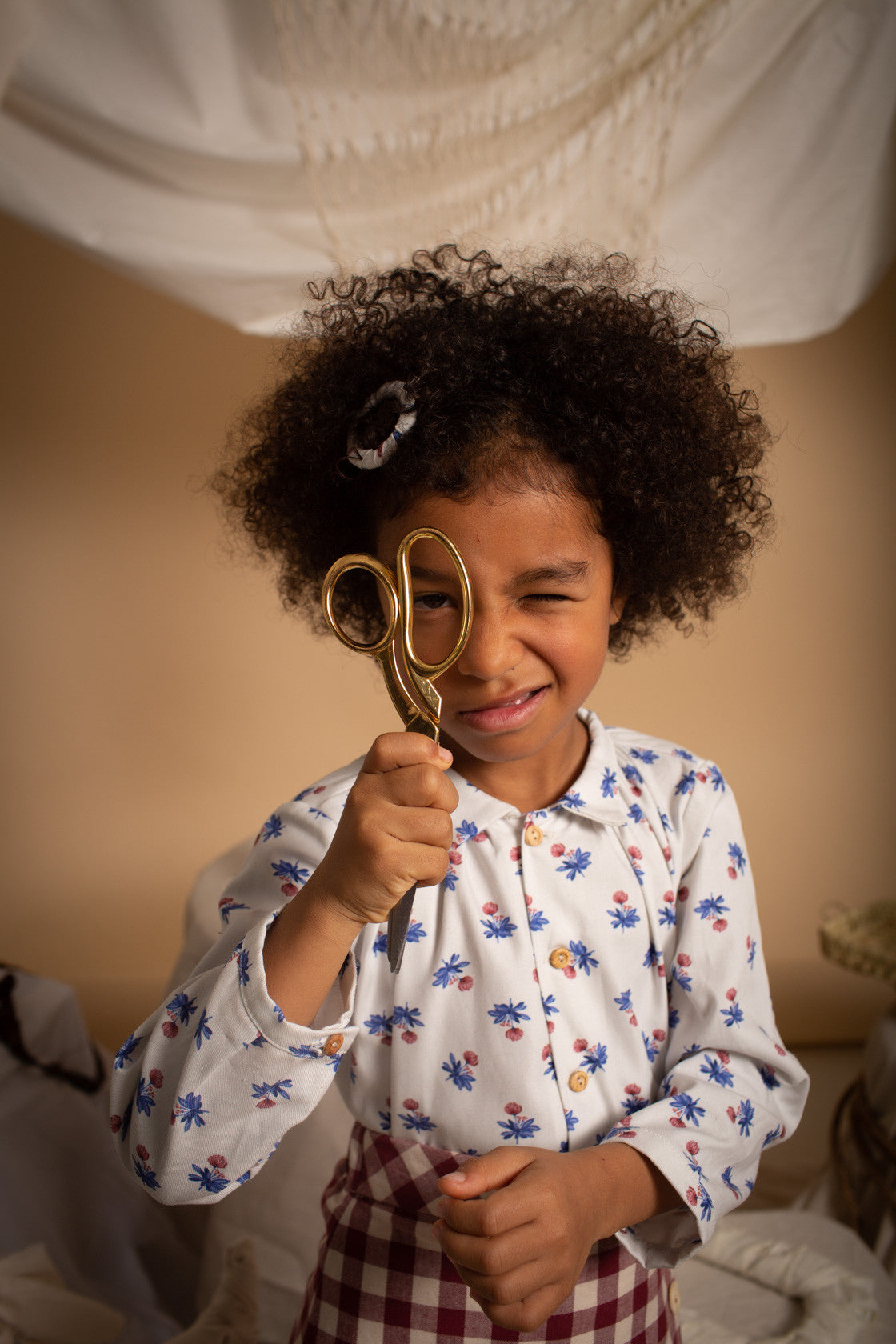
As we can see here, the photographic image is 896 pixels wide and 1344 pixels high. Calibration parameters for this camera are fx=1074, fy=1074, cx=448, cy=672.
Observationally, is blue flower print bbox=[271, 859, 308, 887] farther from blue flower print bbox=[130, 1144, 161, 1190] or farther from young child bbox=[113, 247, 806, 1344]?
blue flower print bbox=[130, 1144, 161, 1190]

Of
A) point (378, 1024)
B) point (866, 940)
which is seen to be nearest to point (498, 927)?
point (378, 1024)

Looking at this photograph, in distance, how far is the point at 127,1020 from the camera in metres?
1.89

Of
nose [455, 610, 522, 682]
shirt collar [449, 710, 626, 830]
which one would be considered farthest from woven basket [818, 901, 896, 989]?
nose [455, 610, 522, 682]

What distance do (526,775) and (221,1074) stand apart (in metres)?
0.34

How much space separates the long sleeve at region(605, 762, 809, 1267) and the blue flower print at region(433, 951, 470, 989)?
160mm

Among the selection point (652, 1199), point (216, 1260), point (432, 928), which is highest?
point (432, 928)

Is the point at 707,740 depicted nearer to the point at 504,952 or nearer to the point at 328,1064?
the point at 504,952

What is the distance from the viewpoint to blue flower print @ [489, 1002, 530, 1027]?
0.81m

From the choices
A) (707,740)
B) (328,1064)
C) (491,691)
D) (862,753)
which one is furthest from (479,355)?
(862,753)

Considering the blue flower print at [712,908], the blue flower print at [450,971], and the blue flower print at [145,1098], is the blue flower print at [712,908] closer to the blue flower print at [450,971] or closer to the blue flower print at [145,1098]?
the blue flower print at [450,971]

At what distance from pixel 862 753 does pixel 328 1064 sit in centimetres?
167

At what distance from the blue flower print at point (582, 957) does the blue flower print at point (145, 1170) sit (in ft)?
1.12

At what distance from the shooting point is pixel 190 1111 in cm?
69

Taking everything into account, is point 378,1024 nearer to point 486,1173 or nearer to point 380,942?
point 380,942
